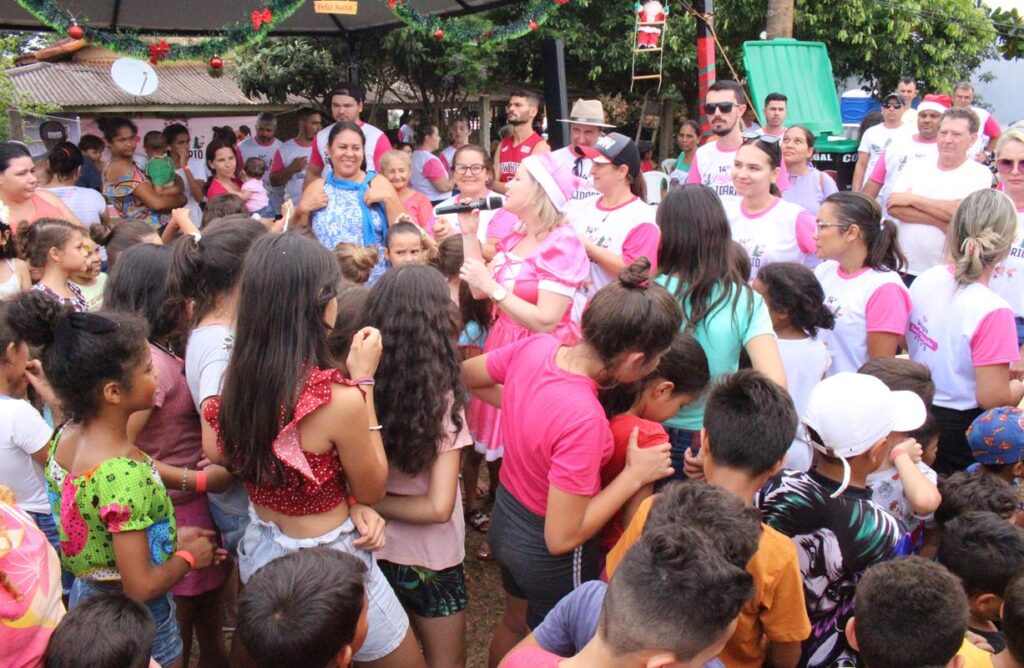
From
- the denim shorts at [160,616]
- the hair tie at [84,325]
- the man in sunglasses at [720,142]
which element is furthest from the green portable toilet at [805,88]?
the denim shorts at [160,616]

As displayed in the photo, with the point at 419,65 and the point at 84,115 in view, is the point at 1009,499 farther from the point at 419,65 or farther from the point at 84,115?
the point at 84,115

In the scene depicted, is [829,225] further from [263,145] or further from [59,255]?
[263,145]

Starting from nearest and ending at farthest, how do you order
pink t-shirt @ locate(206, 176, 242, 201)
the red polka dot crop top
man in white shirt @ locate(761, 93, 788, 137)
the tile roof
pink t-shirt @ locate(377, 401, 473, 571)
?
the red polka dot crop top, pink t-shirt @ locate(377, 401, 473, 571), pink t-shirt @ locate(206, 176, 242, 201), man in white shirt @ locate(761, 93, 788, 137), the tile roof

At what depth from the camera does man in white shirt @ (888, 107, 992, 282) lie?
4926 millimetres

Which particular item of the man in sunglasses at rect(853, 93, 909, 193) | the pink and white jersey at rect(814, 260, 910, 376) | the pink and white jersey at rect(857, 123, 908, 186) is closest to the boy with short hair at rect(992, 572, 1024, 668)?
the pink and white jersey at rect(814, 260, 910, 376)

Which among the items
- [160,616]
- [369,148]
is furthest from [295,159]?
[160,616]

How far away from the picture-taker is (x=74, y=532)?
2.20 metres

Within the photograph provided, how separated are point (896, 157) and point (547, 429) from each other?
526cm

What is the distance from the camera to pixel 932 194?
16.8 ft

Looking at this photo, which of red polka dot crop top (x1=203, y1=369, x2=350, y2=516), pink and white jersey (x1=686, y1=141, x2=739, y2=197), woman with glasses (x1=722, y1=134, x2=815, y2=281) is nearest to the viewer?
red polka dot crop top (x1=203, y1=369, x2=350, y2=516)

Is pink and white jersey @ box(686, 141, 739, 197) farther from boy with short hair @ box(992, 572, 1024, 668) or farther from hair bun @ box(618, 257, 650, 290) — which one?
boy with short hair @ box(992, 572, 1024, 668)

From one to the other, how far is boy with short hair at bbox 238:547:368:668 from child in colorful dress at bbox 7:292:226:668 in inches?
18.6

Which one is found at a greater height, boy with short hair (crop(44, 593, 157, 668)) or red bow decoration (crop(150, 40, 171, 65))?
red bow decoration (crop(150, 40, 171, 65))

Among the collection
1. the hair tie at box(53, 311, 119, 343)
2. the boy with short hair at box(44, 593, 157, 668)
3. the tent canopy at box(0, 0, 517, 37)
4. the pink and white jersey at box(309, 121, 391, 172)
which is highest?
the tent canopy at box(0, 0, 517, 37)
